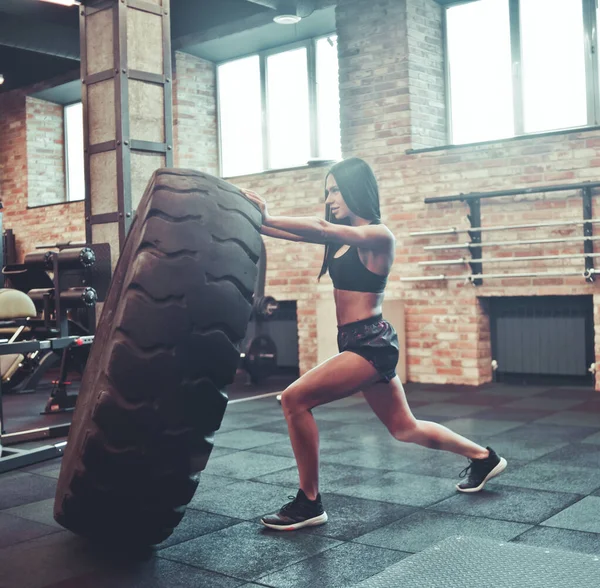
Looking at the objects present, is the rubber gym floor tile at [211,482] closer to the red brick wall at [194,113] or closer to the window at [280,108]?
the window at [280,108]

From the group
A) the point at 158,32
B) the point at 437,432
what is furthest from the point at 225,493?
the point at 158,32

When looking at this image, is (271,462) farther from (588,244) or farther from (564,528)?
(588,244)

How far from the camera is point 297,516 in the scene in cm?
297

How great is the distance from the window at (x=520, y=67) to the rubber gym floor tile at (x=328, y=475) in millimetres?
4188

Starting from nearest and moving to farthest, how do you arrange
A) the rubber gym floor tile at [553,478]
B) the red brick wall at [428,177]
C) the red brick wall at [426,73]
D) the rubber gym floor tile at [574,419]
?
the rubber gym floor tile at [553,478], the rubber gym floor tile at [574,419], the red brick wall at [428,177], the red brick wall at [426,73]

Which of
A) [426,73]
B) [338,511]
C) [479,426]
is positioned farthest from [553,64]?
[338,511]

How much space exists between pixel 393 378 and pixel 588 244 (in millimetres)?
3820

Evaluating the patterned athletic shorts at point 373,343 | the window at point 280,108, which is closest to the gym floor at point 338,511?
the patterned athletic shorts at point 373,343

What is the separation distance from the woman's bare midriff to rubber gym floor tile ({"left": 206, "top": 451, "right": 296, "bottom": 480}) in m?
1.24

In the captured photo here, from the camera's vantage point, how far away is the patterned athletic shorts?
2953 millimetres

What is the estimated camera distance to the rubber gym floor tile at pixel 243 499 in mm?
3264

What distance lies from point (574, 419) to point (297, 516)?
2887mm

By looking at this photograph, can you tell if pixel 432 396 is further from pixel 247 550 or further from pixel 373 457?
pixel 247 550

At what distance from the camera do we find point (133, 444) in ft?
7.21
